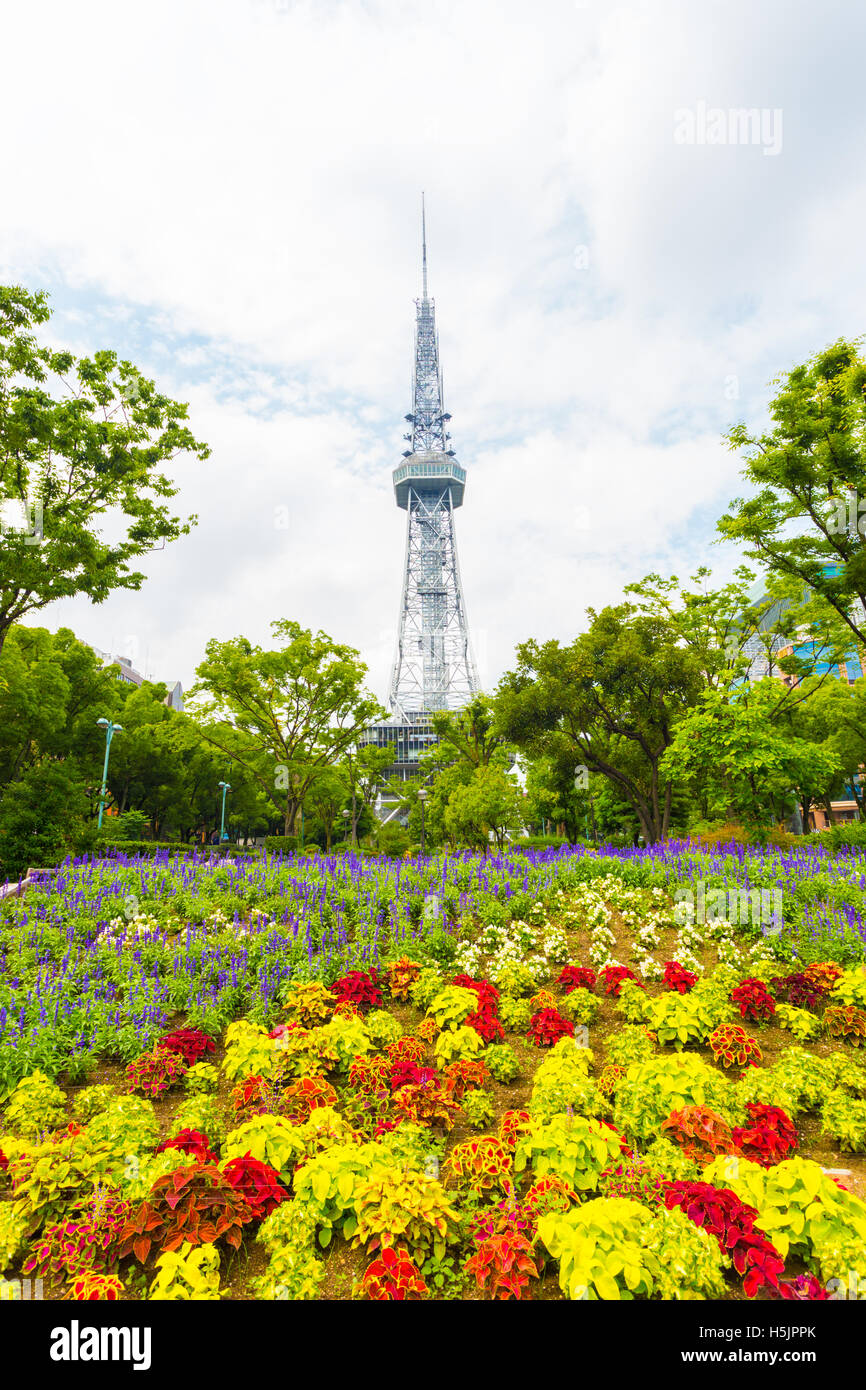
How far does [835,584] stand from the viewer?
16.8 m

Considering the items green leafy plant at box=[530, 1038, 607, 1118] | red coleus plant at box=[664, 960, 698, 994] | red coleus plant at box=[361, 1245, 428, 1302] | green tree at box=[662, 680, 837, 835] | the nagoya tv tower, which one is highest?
the nagoya tv tower

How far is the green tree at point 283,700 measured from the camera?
2644 centimetres

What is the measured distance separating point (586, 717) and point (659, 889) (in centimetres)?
1158

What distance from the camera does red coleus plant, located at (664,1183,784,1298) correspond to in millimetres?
3043

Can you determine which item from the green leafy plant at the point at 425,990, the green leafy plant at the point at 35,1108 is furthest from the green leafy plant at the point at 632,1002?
the green leafy plant at the point at 35,1108

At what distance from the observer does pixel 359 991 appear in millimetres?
6715

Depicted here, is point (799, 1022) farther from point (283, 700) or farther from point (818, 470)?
point (283, 700)

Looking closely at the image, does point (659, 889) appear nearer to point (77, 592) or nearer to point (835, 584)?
point (835, 584)

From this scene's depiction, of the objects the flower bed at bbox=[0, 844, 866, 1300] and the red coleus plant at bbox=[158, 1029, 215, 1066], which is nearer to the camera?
the flower bed at bbox=[0, 844, 866, 1300]

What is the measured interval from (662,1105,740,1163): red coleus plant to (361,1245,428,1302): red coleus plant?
190 cm

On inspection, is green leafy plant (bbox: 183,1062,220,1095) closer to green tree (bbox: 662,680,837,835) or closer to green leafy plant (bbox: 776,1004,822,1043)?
green leafy plant (bbox: 776,1004,822,1043)

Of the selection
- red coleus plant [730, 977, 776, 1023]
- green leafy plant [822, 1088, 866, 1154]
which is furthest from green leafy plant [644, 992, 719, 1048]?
green leafy plant [822, 1088, 866, 1154]

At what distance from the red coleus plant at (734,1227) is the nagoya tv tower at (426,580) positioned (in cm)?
8819

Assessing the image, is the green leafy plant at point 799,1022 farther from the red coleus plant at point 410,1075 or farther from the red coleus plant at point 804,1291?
the red coleus plant at point 410,1075
